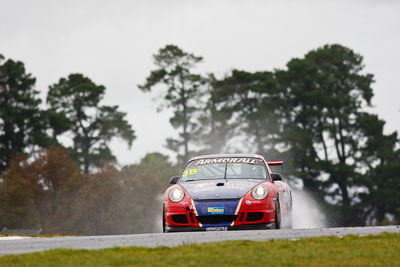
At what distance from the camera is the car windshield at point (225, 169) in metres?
16.6

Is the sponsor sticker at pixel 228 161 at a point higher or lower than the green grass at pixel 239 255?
higher

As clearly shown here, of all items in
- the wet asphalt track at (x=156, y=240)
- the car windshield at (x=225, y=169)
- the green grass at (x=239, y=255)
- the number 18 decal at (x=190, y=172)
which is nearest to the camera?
the green grass at (x=239, y=255)

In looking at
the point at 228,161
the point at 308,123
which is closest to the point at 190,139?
the point at 308,123

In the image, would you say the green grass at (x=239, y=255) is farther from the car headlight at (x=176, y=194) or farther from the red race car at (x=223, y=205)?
the car headlight at (x=176, y=194)

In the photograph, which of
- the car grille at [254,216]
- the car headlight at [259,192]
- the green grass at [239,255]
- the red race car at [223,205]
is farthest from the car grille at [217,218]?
the green grass at [239,255]

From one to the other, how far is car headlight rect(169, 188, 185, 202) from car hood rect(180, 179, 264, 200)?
0.13 m

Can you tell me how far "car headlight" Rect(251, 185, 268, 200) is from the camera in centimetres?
1527

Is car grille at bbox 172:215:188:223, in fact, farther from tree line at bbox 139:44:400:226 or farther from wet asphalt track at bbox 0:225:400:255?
tree line at bbox 139:44:400:226

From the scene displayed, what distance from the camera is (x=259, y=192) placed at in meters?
15.4

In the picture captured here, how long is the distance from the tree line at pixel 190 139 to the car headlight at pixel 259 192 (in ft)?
155

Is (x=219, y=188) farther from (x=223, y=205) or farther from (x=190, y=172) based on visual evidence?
(x=190, y=172)

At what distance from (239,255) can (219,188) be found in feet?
18.0

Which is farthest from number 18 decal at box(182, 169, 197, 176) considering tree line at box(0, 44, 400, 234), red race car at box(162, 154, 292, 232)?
tree line at box(0, 44, 400, 234)

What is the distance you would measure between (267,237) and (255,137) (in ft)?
208
